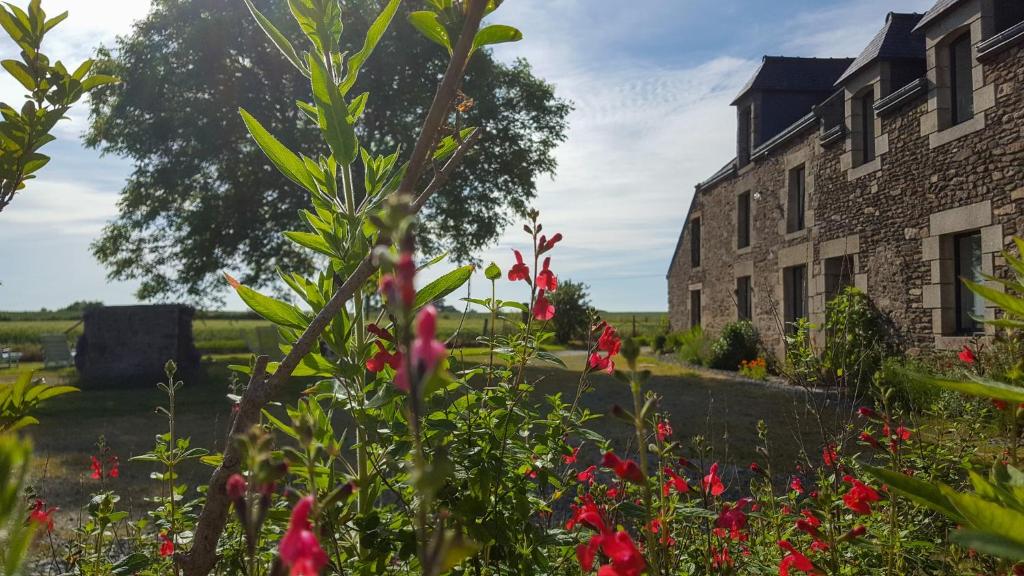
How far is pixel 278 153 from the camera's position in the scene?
1566mm

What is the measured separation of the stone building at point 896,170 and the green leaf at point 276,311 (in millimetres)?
4885

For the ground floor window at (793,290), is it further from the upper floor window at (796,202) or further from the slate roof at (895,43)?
the slate roof at (895,43)

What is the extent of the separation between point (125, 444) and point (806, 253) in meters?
12.2

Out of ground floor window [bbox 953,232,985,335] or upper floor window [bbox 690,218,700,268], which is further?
upper floor window [bbox 690,218,700,268]

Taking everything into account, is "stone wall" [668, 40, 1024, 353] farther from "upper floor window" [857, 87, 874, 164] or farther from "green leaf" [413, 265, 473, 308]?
"green leaf" [413, 265, 473, 308]

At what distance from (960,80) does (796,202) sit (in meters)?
4.84

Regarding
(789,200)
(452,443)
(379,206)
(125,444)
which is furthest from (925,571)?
(789,200)

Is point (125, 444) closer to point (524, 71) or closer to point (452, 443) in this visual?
point (452, 443)

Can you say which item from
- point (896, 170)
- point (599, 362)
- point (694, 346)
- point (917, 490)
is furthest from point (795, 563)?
point (694, 346)

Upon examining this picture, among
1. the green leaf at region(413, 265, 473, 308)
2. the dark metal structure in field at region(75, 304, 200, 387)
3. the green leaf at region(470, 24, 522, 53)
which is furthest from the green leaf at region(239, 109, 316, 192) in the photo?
the dark metal structure in field at region(75, 304, 200, 387)

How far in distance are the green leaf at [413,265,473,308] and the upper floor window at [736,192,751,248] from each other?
16498 millimetres

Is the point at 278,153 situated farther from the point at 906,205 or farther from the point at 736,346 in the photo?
the point at 736,346

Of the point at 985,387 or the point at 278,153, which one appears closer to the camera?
the point at 985,387

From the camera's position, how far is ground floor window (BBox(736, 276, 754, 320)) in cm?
1673
